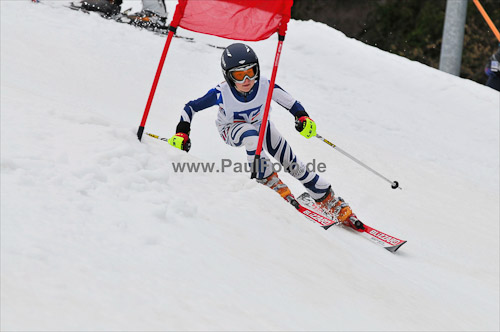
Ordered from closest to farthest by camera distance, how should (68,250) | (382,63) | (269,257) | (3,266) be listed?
(3,266) → (68,250) → (269,257) → (382,63)

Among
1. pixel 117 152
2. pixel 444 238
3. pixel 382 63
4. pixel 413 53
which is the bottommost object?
pixel 444 238

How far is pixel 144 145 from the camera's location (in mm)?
3992

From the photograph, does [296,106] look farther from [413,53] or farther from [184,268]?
[413,53]

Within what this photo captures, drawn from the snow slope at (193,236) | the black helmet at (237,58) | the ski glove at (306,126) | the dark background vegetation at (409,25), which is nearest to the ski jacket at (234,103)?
the black helmet at (237,58)

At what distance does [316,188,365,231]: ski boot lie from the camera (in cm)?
572

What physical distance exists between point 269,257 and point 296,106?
2.82 meters

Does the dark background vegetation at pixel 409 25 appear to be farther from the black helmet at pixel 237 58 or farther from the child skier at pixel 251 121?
the black helmet at pixel 237 58

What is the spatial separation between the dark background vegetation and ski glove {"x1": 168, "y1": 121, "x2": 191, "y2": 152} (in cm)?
1690

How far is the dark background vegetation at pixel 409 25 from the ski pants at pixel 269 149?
16152 mm

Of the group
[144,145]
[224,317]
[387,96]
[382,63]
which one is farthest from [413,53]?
[224,317]

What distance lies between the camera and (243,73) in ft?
17.4

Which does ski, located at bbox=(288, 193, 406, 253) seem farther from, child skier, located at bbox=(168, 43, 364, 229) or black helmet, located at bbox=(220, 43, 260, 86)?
black helmet, located at bbox=(220, 43, 260, 86)

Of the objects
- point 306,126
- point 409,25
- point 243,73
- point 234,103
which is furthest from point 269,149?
point 409,25

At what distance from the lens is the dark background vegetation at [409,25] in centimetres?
2050
